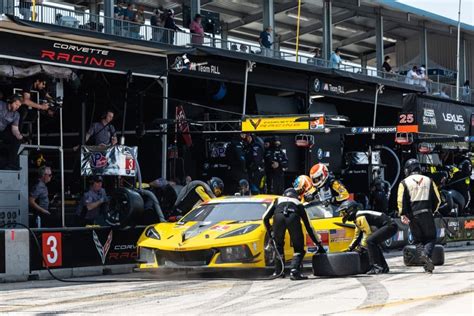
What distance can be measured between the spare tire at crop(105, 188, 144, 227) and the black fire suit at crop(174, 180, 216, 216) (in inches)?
45.7

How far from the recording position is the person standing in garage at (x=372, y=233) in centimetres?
1438

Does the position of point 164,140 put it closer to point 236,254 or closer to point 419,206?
point 236,254

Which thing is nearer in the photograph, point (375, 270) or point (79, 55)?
point (375, 270)

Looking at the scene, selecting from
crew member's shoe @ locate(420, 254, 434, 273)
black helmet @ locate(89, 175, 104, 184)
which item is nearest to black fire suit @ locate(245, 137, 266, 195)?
black helmet @ locate(89, 175, 104, 184)

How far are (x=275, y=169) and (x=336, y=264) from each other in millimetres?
10004

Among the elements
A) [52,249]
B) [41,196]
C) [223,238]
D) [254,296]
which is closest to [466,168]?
[41,196]

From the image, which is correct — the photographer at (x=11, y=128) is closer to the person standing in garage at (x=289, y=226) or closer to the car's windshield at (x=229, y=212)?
the car's windshield at (x=229, y=212)

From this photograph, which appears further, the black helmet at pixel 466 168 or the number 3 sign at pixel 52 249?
the black helmet at pixel 466 168

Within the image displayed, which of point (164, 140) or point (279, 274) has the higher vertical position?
point (164, 140)

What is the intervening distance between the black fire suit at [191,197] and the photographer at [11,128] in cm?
321

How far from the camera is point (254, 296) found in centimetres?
1107

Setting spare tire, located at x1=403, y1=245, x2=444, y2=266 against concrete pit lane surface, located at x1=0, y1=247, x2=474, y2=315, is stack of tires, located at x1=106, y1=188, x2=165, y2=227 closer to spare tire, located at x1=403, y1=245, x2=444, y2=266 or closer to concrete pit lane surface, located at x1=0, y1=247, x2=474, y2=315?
concrete pit lane surface, located at x1=0, y1=247, x2=474, y2=315

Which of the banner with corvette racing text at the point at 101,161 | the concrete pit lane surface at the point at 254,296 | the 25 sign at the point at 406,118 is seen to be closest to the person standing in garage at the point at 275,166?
the banner with corvette racing text at the point at 101,161

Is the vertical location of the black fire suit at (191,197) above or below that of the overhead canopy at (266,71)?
below
